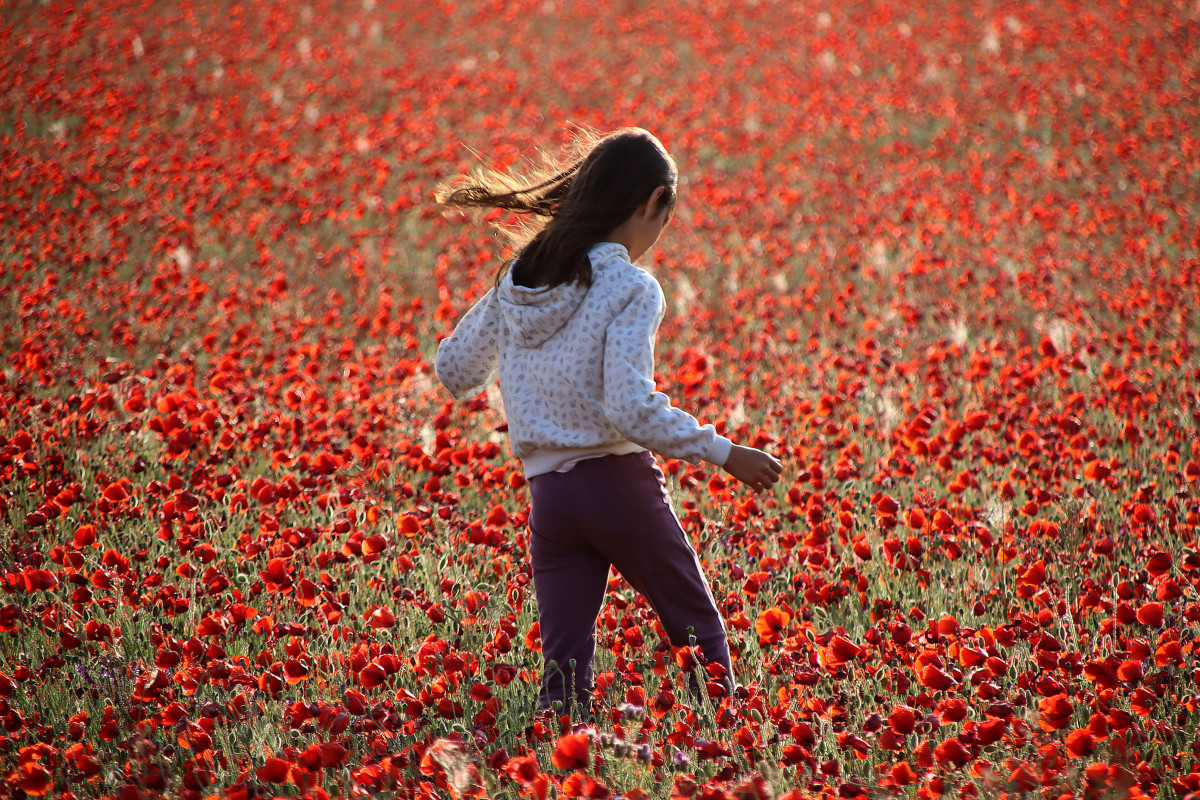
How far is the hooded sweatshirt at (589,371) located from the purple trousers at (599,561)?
69mm

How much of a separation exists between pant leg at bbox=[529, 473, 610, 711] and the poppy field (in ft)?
0.34

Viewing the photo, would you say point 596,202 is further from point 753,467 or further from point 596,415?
point 753,467

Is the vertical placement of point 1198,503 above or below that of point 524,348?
below

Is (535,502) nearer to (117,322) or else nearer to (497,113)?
(117,322)

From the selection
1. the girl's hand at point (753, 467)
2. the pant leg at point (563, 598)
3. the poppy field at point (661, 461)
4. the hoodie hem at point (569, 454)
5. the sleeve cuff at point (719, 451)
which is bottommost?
the poppy field at point (661, 461)

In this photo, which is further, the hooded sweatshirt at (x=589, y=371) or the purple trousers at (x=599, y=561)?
the purple trousers at (x=599, y=561)

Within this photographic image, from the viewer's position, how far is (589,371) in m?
2.26

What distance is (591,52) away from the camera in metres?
15.2

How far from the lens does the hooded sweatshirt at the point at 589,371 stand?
2121 millimetres

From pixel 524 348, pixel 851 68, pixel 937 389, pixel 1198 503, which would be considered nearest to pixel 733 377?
pixel 937 389

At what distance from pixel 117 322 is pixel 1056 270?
21.7 feet

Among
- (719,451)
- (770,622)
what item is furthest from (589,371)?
(770,622)

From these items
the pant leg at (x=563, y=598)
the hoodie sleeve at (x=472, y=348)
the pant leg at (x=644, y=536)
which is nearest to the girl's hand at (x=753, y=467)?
the pant leg at (x=644, y=536)

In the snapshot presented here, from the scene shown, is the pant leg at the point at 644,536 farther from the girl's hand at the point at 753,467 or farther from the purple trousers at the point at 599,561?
the girl's hand at the point at 753,467
